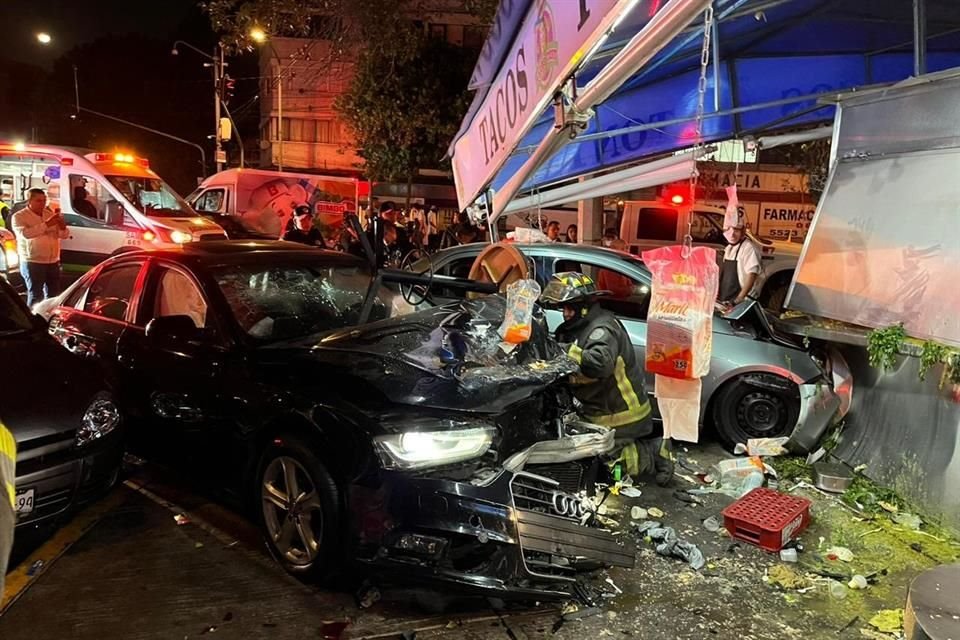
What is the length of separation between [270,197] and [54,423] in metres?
14.5

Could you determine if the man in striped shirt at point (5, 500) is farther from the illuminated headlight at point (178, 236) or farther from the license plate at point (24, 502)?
the illuminated headlight at point (178, 236)

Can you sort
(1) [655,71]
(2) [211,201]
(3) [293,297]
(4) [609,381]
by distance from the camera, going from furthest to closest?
(2) [211,201]
(1) [655,71]
(4) [609,381]
(3) [293,297]

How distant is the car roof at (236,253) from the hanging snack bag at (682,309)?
2139mm

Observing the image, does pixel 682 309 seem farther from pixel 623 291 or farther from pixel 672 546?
pixel 623 291

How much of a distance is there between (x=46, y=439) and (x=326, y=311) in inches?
66.0

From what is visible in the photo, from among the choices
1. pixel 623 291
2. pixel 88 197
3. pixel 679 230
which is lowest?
pixel 623 291

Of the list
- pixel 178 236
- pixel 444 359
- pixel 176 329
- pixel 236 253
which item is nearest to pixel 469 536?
pixel 444 359

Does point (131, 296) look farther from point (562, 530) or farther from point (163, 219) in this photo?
point (163, 219)

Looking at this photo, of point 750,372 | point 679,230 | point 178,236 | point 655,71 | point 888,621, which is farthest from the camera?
point 679,230

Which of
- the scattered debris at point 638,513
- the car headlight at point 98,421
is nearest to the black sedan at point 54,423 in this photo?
the car headlight at point 98,421

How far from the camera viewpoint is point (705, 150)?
211 inches

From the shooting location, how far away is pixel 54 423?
12.1ft

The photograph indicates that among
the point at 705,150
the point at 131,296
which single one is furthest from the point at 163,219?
the point at 705,150

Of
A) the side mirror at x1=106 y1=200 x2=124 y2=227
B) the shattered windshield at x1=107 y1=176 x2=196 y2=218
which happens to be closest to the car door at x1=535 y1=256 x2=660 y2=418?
the side mirror at x1=106 y1=200 x2=124 y2=227
